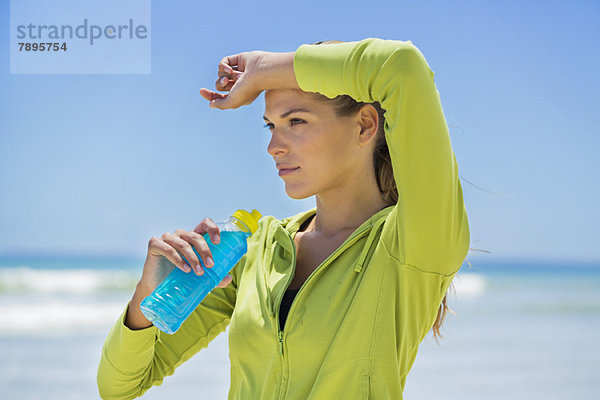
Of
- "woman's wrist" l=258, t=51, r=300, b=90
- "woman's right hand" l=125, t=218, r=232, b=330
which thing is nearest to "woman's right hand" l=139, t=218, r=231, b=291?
"woman's right hand" l=125, t=218, r=232, b=330

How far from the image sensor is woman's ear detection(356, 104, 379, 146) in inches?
67.4

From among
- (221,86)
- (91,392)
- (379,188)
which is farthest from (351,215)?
(91,392)

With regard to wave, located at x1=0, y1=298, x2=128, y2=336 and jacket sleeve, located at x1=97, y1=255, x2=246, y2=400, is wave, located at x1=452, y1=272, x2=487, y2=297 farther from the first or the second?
jacket sleeve, located at x1=97, y1=255, x2=246, y2=400

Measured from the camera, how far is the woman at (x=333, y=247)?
1313mm

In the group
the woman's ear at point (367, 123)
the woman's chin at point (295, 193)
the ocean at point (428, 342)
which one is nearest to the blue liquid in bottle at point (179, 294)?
the woman's chin at point (295, 193)

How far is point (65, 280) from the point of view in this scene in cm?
1395

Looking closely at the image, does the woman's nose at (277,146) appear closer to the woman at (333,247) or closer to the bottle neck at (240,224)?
the woman at (333,247)

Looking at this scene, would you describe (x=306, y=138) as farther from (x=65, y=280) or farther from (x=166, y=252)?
(x=65, y=280)

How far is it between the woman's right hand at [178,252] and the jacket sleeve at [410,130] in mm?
418

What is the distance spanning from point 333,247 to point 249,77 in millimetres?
524

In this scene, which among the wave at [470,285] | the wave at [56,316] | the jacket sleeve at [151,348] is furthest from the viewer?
the wave at [470,285]

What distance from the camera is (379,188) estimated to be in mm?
1803

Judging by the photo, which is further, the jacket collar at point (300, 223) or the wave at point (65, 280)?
the wave at point (65, 280)

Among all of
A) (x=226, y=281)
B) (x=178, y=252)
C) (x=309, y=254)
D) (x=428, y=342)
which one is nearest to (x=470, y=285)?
(x=428, y=342)
